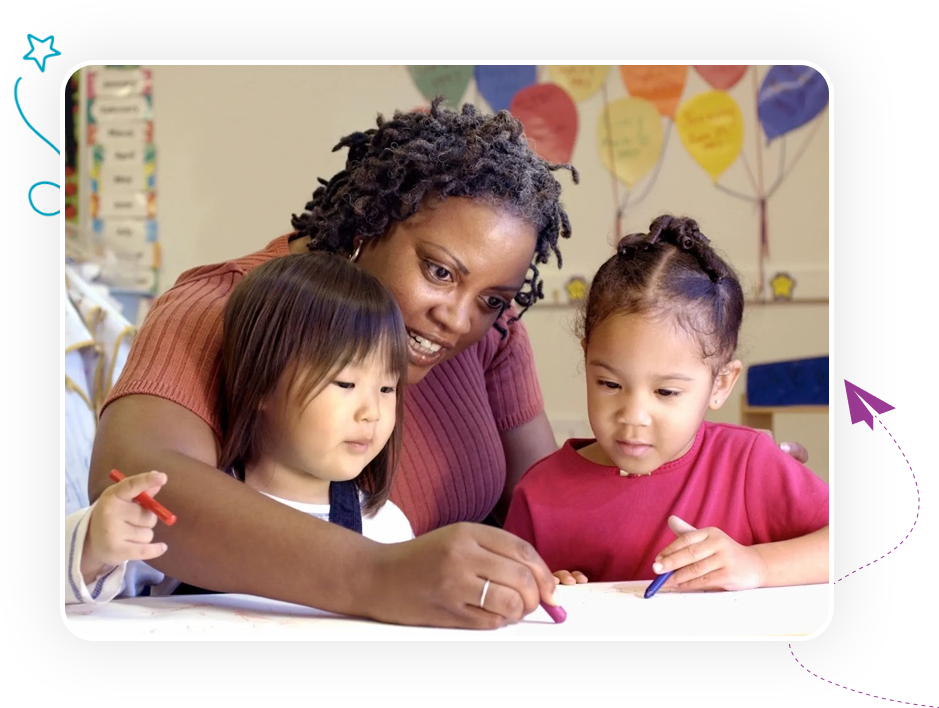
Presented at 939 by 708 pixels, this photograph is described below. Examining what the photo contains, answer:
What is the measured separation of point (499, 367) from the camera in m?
1.37

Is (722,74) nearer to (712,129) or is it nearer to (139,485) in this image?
(712,129)

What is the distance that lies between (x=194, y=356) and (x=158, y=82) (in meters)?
0.25

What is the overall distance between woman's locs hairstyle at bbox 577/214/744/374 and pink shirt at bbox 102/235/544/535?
0.24 m

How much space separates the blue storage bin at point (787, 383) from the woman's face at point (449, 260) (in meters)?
0.33

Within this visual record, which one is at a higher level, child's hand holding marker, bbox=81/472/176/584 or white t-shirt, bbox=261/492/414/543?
child's hand holding marker, bbox=81/472/176/584

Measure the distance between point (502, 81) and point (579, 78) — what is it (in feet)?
0.29

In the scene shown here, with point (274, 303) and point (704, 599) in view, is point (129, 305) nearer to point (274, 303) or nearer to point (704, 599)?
point (274, 303)

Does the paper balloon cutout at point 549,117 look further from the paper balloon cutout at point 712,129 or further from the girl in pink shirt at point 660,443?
the girl in pink shirt at point 660,443

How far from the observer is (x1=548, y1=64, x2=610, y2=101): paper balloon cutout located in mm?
933

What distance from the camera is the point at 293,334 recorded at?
92 cm
